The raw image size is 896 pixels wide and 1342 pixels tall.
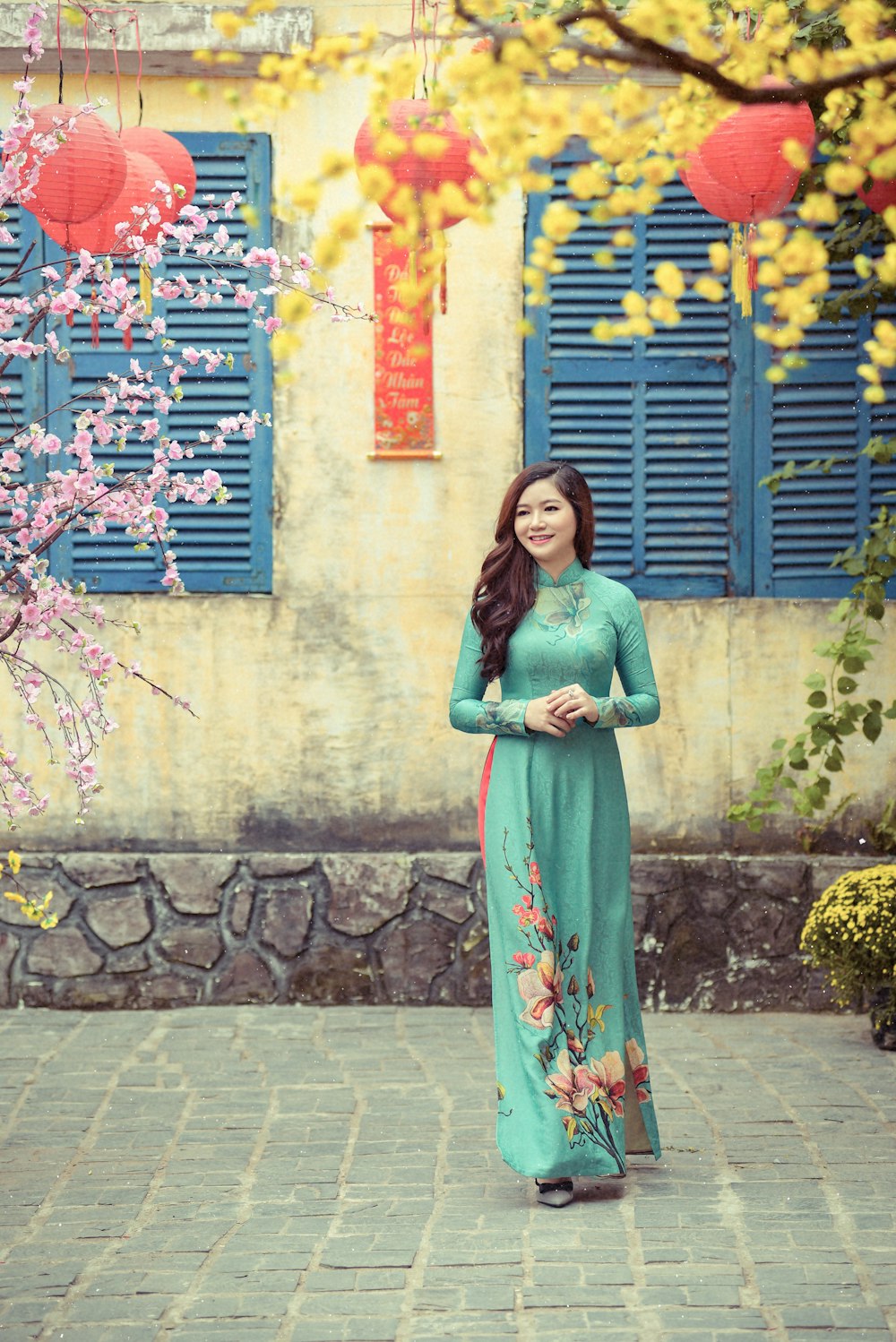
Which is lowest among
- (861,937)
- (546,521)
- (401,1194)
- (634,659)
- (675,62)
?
(401,1194)

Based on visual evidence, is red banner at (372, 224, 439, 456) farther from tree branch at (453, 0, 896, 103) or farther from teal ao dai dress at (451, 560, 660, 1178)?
tree branch at (453, 0, 896, 103)

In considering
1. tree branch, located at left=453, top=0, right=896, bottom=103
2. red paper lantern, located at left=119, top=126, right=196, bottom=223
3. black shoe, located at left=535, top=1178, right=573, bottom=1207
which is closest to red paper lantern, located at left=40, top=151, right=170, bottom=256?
red paper lantern, located at left=119, top=126, right=196, bottom=223

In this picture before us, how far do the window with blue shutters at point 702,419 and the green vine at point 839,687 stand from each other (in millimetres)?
229

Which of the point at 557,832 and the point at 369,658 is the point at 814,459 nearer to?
the point at 369,658

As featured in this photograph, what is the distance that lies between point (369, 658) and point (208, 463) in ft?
3.71

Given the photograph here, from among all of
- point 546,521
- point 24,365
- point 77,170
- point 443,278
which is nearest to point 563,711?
point 546,521

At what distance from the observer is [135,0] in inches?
272

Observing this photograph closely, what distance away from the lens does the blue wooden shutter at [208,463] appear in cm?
716

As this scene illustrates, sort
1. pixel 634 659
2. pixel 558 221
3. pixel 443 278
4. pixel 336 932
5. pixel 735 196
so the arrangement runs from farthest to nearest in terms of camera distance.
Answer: pixel 336 932 → pixel 735 196 → pixel 634 659 → pixel 443 278 → pixel 558 221

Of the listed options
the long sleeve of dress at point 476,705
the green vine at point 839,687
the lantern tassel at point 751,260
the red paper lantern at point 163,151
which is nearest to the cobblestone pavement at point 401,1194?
the green vine at point 839,687

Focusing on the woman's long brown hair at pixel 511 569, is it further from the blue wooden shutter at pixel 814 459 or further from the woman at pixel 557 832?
the blue wooden shutter at pixel 814 459

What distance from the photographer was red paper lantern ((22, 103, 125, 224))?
4840mm

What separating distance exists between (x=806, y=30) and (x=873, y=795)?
3195 mm

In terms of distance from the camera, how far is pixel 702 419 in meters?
7.15
